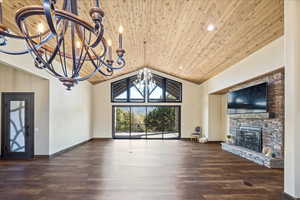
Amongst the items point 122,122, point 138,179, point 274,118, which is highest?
point 274,118

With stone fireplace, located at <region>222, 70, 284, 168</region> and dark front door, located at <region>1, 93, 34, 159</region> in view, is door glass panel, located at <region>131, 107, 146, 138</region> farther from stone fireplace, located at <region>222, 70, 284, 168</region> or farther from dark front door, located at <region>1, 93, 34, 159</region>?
dark front door, located at <region>1, 93, 34, 159</region>

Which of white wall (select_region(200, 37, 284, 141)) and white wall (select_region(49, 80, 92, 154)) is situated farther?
white wall (select_region(49, 80, 92, 154))

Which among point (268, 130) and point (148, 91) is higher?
point (148, 91)

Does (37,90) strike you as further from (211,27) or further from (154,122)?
(154,122)

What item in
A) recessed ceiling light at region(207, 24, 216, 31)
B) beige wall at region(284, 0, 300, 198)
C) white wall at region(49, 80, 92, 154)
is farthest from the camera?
white wall at region(49, 80, 92, 154)

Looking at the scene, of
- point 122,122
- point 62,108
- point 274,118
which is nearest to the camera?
point 274,118

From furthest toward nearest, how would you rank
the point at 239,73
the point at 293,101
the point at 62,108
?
the point at 62,108, the point at 239,73, the point at 293,101

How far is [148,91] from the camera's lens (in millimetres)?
11547

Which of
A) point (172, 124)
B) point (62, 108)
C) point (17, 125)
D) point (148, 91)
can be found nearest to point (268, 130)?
point (172, 124)

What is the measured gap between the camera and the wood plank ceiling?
13.1ft

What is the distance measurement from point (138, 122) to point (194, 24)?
7544 mm

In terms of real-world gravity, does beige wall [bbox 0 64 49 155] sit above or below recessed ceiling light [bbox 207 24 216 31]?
below

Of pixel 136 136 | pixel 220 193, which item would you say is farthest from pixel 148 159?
pixel 136 136

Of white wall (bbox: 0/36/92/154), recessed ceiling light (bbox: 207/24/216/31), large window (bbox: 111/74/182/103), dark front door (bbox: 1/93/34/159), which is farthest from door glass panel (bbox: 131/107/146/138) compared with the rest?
recessed ceiling light (bbox: 207/24/216/31)
